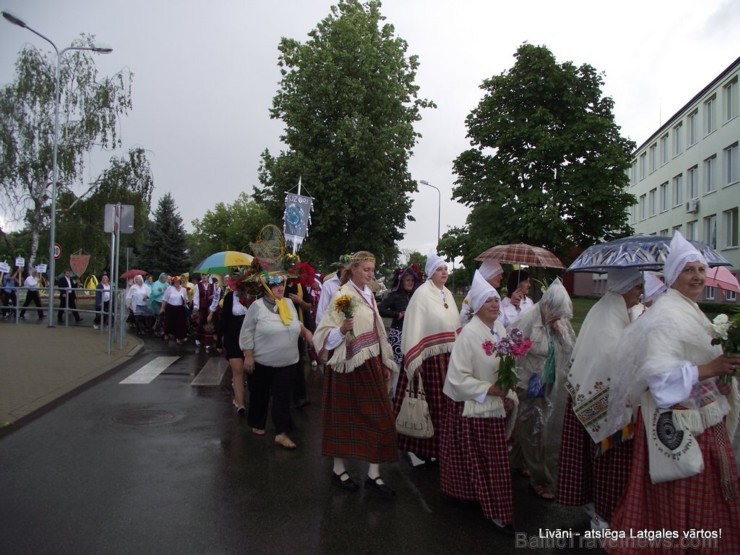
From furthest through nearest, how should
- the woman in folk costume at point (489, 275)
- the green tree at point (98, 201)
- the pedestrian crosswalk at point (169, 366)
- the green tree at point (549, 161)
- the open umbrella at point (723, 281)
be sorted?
1. the green tree at point (98, 201)
2. the green tree at point (549, 161)
3. the pedestrian crosswalk at point (169, 366)
4. the woman in folk costume at point (489, 275)
5. the open umbrella at point (723, 281)

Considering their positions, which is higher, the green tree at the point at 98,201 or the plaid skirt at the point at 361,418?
the green tree at the point at 98,201

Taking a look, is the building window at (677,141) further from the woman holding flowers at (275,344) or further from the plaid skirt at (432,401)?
the plaid skirt at (432,401)

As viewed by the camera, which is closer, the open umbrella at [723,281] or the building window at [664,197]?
the open umbrella at [723,281]

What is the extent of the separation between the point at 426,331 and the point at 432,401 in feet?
2.05

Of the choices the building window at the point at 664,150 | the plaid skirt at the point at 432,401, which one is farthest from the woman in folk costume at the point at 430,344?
the building window at the point at 664,150

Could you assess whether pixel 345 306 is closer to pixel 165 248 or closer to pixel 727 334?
pixel 727 334

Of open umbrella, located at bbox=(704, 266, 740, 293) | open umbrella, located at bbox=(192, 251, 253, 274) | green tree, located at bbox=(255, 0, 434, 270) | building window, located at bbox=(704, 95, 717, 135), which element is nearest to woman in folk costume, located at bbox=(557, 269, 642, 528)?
open umbrella, located at bbox=(704, 266, 740, 293)

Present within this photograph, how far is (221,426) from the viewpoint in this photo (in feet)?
22.5

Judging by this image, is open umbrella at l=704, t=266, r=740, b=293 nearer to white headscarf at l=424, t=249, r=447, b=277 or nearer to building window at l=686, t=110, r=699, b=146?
white headscarf at l=424, t=249, r=447, b=277

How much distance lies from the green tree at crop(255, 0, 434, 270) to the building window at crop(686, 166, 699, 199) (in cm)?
2050

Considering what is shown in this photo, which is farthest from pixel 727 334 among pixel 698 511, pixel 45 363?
pixel 45 363

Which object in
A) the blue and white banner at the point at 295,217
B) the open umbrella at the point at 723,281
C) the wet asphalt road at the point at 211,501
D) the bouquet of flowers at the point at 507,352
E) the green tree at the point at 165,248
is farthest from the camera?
the green tree at the point at 165,248

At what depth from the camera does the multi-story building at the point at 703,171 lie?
31.8 meters

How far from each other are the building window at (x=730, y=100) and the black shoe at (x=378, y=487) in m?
34.5
